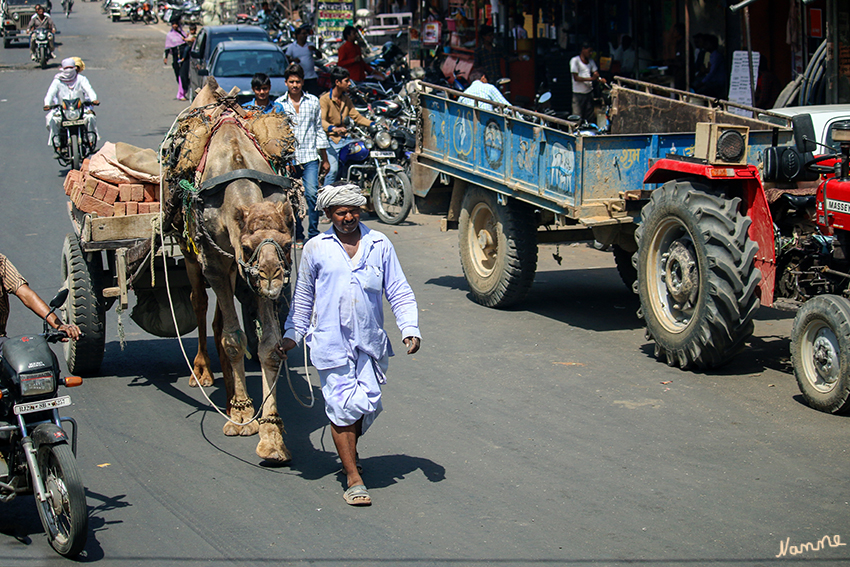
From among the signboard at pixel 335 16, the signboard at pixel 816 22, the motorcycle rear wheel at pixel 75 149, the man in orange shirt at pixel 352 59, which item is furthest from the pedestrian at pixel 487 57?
the signboard at pixel 335 16

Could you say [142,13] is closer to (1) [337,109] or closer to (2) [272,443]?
(1) [337,109]

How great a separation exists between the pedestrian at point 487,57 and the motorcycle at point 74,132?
825 centimetres

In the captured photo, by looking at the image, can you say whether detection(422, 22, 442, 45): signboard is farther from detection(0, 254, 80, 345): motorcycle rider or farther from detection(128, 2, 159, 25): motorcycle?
detection(128, 2, 159, 25): motorcycle

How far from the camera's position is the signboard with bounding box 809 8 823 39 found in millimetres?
13055

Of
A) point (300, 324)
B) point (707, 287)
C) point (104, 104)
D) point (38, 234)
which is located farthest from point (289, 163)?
point (104, 104)

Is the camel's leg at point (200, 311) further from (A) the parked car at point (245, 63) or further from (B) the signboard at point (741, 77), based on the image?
(A) the parked car at point (245, 63)

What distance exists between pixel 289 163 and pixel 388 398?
1.90 m

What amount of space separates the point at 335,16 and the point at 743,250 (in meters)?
24.0

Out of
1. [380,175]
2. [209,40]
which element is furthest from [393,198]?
[209,40]

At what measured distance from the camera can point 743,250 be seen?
267 inches

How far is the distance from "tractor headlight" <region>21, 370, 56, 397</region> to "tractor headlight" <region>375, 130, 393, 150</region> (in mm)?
10234

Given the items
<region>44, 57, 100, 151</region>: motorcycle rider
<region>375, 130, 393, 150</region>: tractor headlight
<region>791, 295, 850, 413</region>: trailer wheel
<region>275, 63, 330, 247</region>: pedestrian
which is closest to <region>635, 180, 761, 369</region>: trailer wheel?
<region>791, 295, 850, 413</region>: trailer wheel

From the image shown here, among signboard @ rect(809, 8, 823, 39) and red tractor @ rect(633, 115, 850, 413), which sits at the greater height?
signboard @ rect(809, 8, 823, 39)

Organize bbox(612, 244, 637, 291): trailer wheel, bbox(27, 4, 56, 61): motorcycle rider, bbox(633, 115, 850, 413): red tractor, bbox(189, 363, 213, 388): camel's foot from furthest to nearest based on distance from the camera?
bbox(27, 4, 56, 61): motorcycle rider < bbox(612, 244, 637, 291): trailer wheel < bbox(189, 363, 213, 388): camel's foot < bbox(633, 115, 850, 413): red tractor
